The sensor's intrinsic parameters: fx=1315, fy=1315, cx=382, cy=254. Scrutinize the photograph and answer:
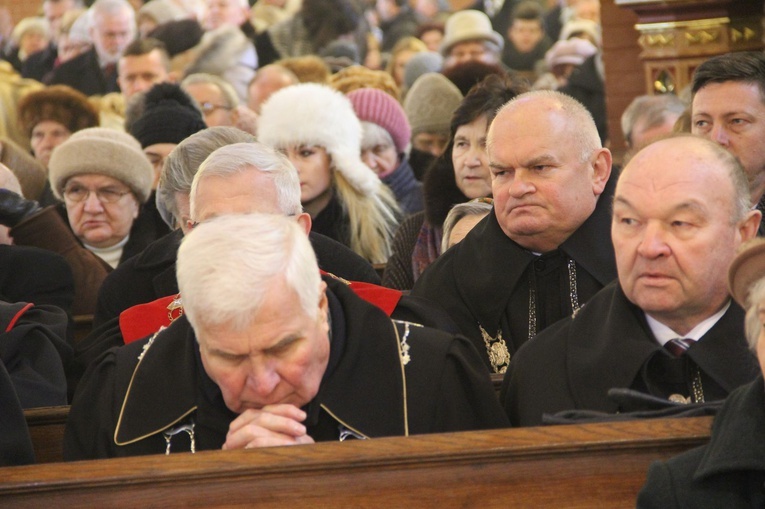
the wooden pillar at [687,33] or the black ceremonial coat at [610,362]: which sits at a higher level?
the wooden pillar at [687,33]

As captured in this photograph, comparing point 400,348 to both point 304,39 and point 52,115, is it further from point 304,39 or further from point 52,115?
point 304,39

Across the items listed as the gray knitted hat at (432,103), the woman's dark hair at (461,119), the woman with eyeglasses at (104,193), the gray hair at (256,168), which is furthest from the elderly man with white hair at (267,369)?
the gray knitted hat at (432,103)

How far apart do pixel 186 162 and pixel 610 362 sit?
2043mm

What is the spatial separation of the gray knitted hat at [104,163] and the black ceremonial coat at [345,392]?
2.97 metres

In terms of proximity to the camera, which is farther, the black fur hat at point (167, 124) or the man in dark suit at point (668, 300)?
the black fur hat at point (167, 124)

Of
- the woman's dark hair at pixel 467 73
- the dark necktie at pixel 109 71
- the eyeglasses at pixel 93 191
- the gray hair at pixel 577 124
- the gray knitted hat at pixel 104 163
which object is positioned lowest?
the gray hair at pixel 577 124

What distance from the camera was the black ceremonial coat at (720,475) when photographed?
2469 millimetres

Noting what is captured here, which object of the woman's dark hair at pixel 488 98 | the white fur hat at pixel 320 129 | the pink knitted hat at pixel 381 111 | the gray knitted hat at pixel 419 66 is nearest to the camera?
the woman's dark hair at pixel 488 98

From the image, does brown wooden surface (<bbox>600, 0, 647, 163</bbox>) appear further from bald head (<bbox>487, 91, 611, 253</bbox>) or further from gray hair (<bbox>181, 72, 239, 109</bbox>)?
bald head (<bbox>487, 91, 611, 253</bbox>)

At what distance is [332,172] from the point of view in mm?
6199

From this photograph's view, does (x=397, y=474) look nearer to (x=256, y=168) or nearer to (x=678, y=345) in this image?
(x=678, y=345)

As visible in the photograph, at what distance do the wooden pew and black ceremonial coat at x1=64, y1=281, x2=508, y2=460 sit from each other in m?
0.37

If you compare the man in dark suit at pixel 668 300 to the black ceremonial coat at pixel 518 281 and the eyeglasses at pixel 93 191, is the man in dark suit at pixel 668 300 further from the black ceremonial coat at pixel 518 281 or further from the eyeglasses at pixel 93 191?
the eyeglasses at pixel 93 191

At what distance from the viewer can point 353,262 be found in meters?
4.60
